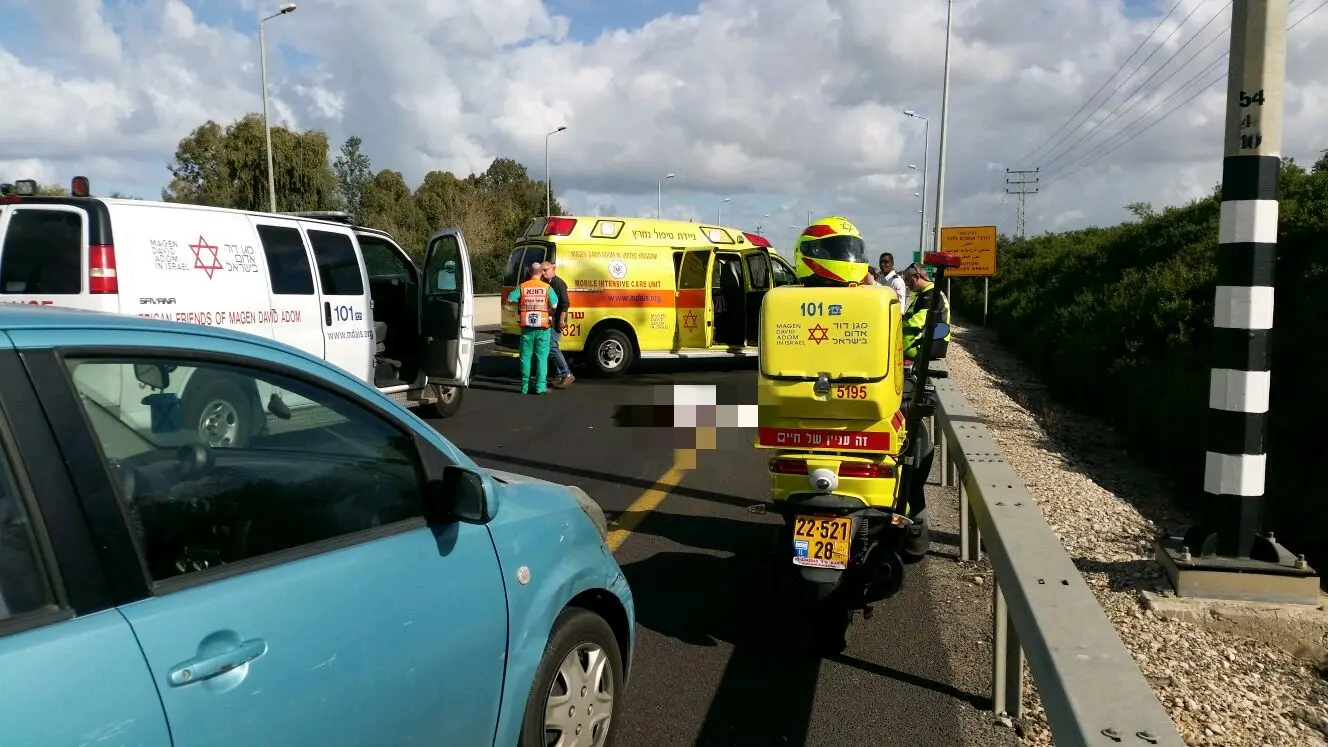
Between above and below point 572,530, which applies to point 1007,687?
below

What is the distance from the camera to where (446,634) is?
2.45m

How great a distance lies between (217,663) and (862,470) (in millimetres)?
3164

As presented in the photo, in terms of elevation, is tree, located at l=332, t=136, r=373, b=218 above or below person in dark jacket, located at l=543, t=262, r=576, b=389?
above

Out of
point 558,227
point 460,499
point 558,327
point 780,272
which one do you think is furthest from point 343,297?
point 780,272

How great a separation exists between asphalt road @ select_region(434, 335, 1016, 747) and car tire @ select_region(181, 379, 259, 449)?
6.39 ft

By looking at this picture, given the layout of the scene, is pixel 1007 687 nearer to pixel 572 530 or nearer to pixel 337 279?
pixel 572 530

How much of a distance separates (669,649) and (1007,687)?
4.98 ft

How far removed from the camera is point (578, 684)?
10.2 feet

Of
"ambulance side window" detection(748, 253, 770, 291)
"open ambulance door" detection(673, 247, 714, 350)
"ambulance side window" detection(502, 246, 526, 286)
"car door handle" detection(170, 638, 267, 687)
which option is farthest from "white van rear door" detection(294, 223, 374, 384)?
"ambulance side window" detection(748, 253, 770, 291)

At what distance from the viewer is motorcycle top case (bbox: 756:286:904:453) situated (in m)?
4.36

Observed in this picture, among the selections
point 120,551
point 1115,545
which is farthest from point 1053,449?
point 120,551

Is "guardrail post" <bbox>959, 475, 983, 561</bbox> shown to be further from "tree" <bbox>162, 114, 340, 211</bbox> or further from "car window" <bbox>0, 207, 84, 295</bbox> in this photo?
"tree" <bbox>162, 114, 340, 211</bbox>

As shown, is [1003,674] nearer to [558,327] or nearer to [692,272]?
[558,327]

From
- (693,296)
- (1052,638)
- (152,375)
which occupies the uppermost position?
(693,296)
